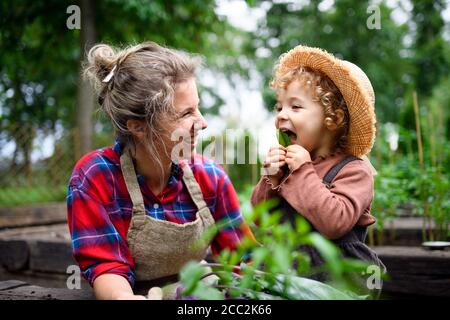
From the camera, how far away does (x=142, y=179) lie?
6.44 feet

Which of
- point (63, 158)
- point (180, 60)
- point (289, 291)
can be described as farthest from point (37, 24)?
point (289, 291)

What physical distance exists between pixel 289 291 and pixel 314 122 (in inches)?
32.1

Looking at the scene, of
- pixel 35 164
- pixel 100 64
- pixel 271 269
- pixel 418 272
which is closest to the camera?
pixel 271 269

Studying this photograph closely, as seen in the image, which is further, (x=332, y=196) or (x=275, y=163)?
(x=275, y=163)

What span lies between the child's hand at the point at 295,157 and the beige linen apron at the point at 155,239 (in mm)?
440

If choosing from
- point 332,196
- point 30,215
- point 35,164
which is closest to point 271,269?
point 332,196

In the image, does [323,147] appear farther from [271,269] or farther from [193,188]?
[271,269]

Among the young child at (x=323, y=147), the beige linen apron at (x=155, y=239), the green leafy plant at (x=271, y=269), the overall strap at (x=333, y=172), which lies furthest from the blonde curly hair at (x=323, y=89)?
the green leafy plant at (x=271, y=269)

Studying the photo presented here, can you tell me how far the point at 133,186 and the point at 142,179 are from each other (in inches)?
3.3

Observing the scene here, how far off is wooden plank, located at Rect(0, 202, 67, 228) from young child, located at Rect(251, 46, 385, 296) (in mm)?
3290

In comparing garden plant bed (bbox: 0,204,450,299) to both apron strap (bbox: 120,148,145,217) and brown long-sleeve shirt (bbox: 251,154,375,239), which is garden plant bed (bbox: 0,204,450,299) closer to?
apron strap (bbox: 120,148,145,217)

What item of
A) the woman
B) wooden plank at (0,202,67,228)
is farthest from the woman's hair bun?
wooden plank at (0,202,67,228)

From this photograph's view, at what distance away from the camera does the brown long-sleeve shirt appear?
1.63 metres

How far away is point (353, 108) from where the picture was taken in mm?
1885
